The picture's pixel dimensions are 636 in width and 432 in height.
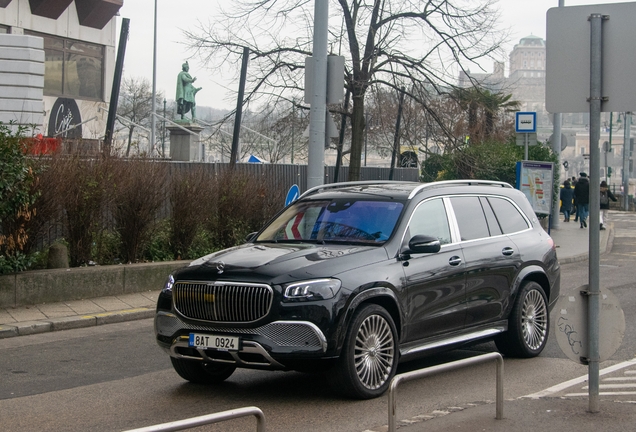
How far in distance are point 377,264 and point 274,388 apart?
1.43m

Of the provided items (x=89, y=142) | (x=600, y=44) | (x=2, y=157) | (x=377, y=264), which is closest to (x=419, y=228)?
(x=377, y=264)

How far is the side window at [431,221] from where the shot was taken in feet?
26.7

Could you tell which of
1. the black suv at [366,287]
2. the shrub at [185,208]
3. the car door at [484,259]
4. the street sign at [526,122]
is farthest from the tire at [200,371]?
the street sign at [526,122]

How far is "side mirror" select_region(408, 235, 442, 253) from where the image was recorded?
7.68m

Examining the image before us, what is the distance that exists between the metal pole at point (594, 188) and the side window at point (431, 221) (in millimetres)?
2117

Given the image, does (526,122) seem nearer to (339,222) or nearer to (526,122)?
(526,122)

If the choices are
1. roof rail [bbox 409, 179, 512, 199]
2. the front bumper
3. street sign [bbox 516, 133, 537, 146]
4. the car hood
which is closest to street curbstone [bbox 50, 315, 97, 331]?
the car hood

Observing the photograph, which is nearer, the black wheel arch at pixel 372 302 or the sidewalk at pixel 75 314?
the black wheel arch at pixel 372 302

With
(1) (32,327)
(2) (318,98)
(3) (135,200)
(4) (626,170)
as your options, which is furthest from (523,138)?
(4) (626,170)

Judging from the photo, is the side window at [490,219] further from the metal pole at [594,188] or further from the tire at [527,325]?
the metal pole at [594,188]

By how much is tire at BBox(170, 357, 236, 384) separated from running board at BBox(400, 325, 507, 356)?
158cm

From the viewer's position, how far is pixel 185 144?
31719mm

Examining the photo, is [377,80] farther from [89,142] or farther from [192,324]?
[192,324]

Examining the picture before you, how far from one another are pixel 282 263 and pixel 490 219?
9.48 feet
